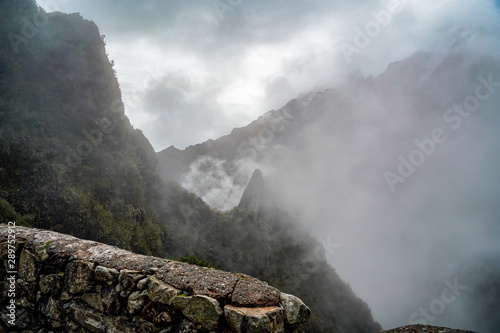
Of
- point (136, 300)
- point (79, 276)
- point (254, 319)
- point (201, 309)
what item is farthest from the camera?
point (79, 276)

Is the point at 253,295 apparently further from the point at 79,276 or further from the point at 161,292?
the point at 79,276

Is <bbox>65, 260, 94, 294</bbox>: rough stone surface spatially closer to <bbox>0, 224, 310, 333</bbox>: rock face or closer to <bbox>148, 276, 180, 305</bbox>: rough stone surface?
<bbox>0, 224, 310, 333</bbox>: rock face

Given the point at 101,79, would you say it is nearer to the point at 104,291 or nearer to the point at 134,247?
the point at 134,247

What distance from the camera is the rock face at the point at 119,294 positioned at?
11.5 ft

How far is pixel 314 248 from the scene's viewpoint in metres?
89.8

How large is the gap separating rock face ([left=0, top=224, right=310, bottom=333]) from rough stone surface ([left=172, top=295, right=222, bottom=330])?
12 mm

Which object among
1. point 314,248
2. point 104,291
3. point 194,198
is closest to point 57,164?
point 104,291

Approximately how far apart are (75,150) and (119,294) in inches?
1077

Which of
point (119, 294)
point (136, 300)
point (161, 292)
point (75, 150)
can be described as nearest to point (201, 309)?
point (161, 292)

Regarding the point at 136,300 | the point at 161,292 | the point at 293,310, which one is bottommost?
the point at 293,310

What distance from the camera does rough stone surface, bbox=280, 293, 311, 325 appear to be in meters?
3.69

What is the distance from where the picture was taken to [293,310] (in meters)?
3.76

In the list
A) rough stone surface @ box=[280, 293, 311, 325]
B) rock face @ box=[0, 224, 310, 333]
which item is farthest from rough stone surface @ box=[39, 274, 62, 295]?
rough stone surface @ box=[280, 293, 311, 325]

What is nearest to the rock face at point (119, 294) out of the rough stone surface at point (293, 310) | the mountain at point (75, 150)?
the rough stone surface at point (293, 310)
